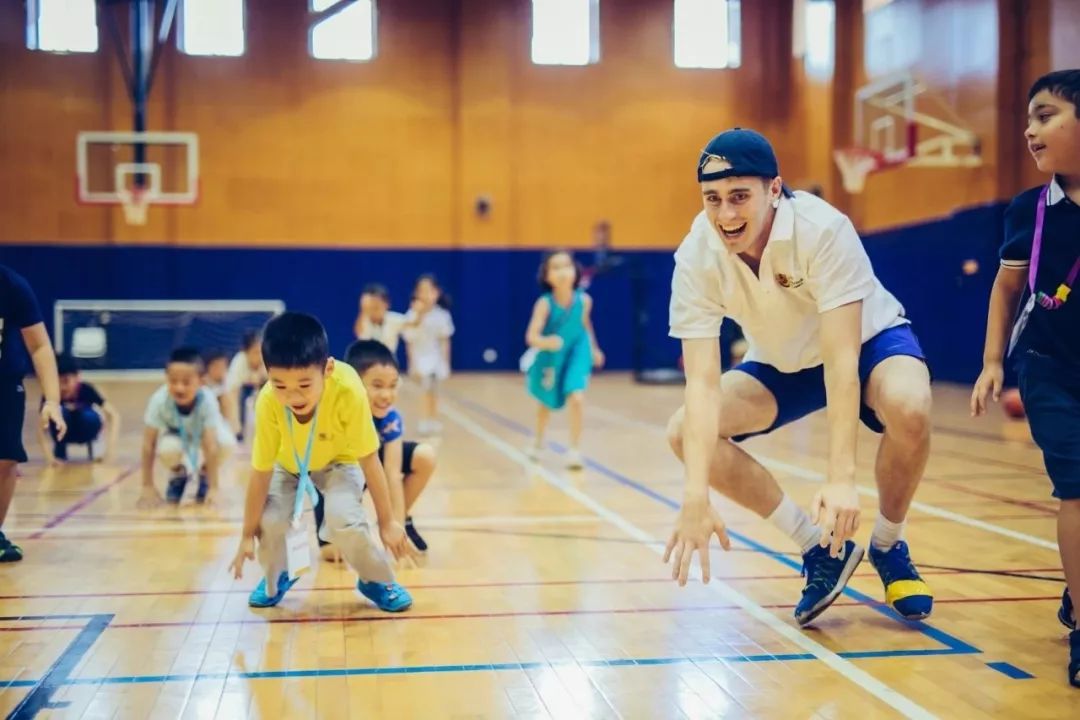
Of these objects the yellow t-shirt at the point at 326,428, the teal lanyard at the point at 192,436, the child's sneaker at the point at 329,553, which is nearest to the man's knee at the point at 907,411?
the yellow t-shirt at the point at 326,428

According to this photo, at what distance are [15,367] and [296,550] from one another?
5.32ft

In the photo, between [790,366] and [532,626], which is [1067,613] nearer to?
[790,366]

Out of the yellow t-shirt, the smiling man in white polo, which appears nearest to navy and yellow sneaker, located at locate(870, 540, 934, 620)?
the smiling man in white polo

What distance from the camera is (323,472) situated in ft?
13.7

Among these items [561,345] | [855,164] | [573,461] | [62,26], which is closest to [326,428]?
[573,461]

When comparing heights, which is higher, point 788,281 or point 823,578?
point 788,281

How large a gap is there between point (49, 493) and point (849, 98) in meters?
15.7

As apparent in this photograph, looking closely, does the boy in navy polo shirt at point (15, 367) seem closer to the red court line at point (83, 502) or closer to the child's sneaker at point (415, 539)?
the red court line at point (83, 502)

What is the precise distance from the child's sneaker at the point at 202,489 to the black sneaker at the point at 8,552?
1.67 meters

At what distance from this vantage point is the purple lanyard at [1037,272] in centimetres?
323

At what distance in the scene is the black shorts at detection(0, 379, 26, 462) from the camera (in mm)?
4641

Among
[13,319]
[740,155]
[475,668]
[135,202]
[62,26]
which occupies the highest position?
[62,26]

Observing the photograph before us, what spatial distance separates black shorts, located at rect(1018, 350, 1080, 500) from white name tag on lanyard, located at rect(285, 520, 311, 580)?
238 centimetres

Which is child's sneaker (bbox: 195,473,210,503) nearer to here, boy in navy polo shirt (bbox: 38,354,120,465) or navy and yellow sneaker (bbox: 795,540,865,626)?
boy in navy polo shirt (bbox: 38,354,120,465)
